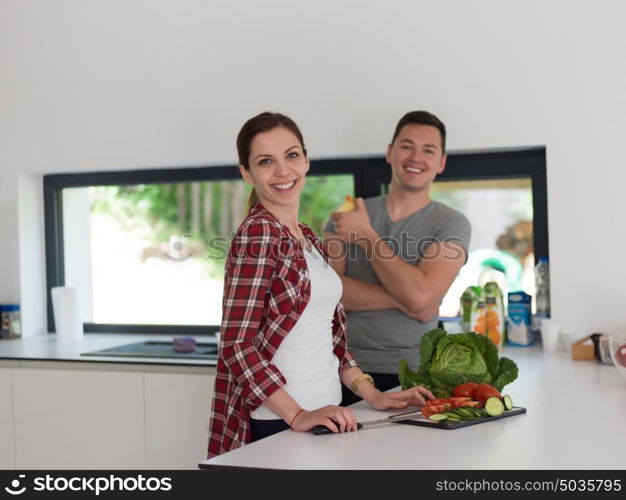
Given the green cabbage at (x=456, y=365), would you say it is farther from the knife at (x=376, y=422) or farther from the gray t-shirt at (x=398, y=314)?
the gray t-shirt at (x=398, y=314)

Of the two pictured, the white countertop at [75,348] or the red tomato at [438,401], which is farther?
the white countertop at [75,348]

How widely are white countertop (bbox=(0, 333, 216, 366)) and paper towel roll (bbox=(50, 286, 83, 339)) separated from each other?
4cm

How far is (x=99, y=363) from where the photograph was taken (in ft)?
9.44

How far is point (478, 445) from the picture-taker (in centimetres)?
150

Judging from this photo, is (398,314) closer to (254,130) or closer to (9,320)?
(254,130)

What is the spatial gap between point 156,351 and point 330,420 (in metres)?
1.58

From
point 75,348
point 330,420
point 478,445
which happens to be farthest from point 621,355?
point 75,348

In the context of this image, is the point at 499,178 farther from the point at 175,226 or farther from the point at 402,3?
the point at 175,226

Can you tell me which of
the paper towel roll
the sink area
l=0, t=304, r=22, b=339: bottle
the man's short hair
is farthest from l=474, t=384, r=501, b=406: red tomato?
l=0, t=304, r=22, b=339: bottle

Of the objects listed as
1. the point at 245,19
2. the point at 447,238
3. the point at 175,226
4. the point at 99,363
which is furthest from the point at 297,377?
the point at 175,226

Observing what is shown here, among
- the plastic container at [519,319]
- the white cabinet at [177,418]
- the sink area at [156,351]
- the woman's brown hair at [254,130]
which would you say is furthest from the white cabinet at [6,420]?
the plastic container at [519,319]

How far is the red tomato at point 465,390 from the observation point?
1788 mm

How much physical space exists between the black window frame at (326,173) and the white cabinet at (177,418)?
62cm

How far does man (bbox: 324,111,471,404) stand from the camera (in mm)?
2270
